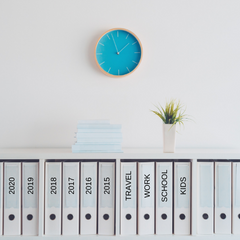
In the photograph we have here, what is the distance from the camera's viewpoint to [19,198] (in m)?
1.07

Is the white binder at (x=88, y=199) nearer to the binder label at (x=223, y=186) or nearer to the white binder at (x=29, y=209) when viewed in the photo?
the white binder at (x=29, y=209)

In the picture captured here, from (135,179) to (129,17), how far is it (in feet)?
2.91

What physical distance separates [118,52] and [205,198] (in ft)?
2.86

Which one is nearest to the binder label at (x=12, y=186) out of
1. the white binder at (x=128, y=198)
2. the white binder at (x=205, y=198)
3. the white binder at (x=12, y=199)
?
the white binder at (x=12, y=199)

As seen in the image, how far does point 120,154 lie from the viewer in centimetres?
104

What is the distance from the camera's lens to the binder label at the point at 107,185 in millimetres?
1075

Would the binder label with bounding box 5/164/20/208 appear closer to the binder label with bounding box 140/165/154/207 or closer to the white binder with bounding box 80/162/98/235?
the white binder with bounding box 80/162/98/235

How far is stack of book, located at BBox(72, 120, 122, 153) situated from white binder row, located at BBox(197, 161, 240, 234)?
0.40 metres

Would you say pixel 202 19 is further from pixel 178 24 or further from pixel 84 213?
pixel 84 213

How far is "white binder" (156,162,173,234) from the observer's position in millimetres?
1073

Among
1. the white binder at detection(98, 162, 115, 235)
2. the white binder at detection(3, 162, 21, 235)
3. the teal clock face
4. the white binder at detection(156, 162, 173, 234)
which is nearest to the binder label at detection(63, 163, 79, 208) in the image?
the white binder at detection(98, 162, 115, 235)

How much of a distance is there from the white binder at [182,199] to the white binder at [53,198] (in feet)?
1.74

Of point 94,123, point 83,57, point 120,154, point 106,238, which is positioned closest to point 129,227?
point 106,238

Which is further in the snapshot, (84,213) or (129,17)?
(129,17)
